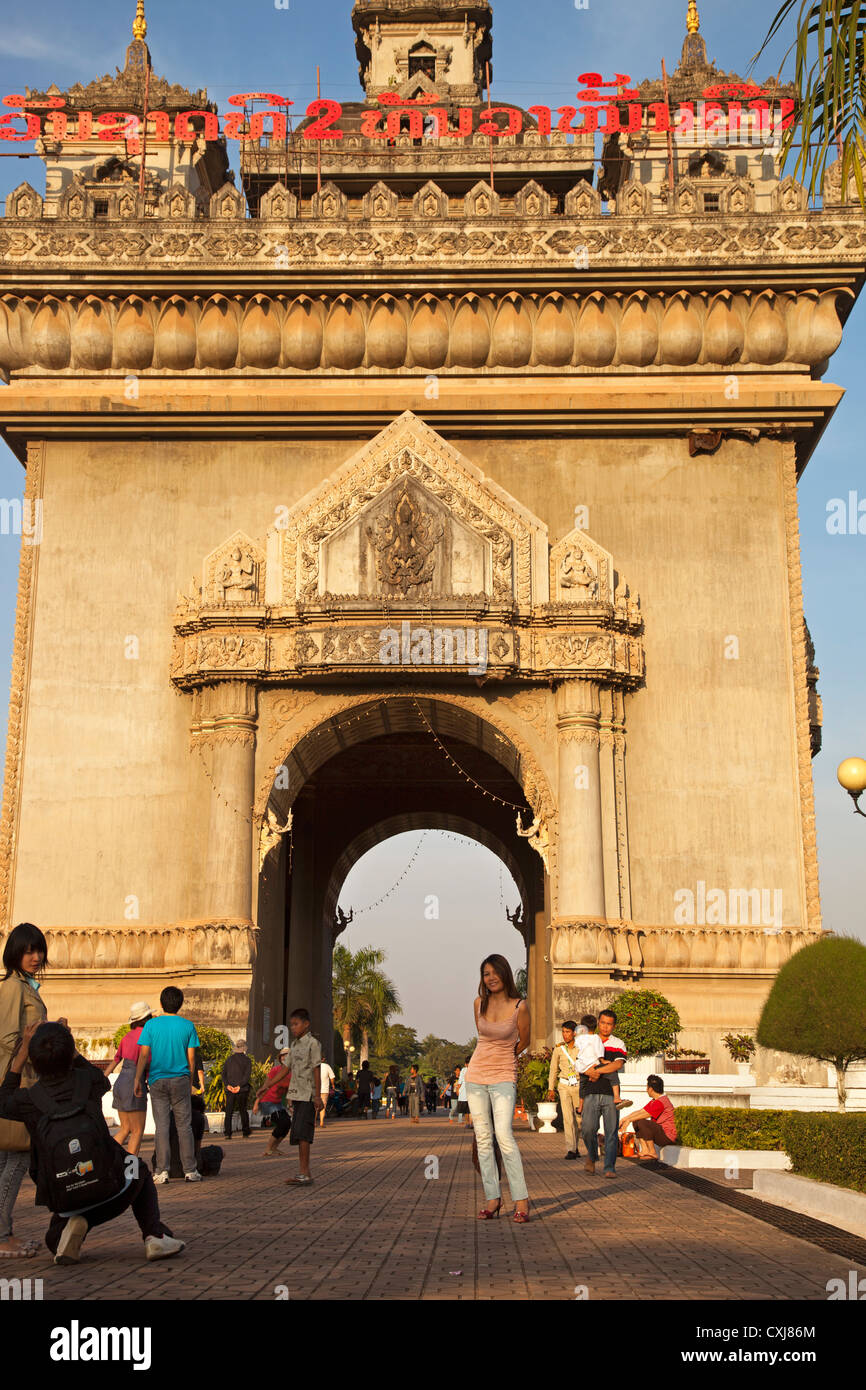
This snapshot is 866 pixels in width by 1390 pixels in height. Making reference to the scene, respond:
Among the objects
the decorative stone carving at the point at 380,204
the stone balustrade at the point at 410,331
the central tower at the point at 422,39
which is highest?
the central tower at the point at 422,39

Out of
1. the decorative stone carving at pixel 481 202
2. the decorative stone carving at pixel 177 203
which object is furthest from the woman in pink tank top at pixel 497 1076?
the decorative stone carving at pixel 177 203

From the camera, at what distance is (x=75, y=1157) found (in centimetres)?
868

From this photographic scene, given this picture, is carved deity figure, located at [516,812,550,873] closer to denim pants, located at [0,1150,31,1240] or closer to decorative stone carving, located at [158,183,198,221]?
decorative stone carving, located at [158,183,198,221]

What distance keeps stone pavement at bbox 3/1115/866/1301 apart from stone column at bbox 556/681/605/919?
10.1m

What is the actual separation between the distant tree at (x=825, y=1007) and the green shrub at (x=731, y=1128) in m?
0.86

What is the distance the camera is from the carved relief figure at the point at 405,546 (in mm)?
26578

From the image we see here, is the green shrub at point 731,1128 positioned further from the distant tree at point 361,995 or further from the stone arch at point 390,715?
the distant tree at point 361,995

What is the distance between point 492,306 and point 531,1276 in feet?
74.6

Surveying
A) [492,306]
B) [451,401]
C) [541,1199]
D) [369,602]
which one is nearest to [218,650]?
[369,602]

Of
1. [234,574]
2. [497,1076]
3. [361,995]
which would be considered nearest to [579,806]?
[234,574]

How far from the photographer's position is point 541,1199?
42.8 feet

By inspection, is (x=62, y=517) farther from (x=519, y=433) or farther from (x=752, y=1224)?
(x=752, y=1224)

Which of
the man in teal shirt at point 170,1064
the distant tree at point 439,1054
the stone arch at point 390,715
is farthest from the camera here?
the distant tree at point 439,1054

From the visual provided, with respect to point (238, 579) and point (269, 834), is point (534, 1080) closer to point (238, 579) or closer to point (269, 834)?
point (269, 834)
